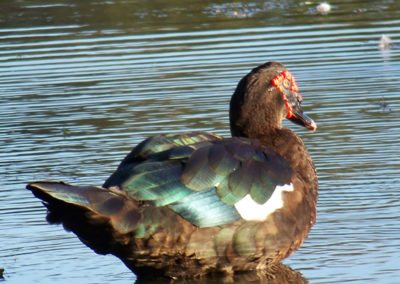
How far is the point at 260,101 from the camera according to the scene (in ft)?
29.0

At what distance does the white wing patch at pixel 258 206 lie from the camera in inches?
315

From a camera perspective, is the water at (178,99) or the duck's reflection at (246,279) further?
the water at (178,99)

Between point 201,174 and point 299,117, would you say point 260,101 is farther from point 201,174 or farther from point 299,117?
point 201,174

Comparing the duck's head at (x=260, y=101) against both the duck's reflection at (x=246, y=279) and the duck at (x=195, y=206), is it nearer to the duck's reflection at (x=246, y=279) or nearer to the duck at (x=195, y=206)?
the duck at (x=195, y=206)

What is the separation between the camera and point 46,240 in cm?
921

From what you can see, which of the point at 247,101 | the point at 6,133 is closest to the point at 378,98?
the point at 6,133

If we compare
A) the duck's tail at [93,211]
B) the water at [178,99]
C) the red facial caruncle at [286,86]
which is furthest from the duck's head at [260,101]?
the duck's tail at [93,211]

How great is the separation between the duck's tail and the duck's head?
1.39 m

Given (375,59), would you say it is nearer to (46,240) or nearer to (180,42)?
(180,42)

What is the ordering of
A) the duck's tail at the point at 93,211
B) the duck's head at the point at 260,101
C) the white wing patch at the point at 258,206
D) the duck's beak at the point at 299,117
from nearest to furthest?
the duck's tail at the point at 93,211, the white wing patch at the point at 258,206, the duck's head at the point at 260,101, the duck's beak at the point at 299,117

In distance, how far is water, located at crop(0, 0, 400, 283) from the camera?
8859 millimetres

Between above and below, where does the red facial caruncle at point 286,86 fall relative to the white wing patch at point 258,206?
above

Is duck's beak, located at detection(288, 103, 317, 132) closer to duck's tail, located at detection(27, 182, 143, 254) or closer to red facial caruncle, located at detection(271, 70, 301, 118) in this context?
red facial caruncle, located at detection(271, 70, 301, 118)

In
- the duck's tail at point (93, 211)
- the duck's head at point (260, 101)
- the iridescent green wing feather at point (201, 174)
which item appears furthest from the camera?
the duck's head at point (260, 101)
